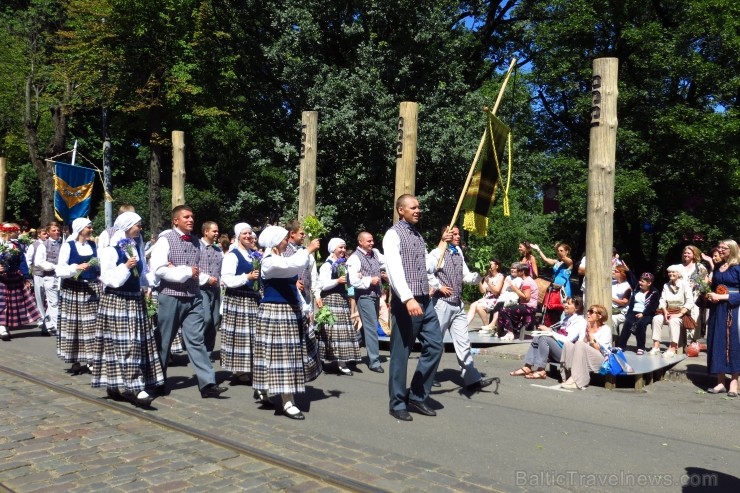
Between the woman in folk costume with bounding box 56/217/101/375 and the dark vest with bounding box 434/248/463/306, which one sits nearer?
the dark vest with bounding box 434/248/463/306

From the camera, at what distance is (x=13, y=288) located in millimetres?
13133

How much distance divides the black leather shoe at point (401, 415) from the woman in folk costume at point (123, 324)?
2459 mm

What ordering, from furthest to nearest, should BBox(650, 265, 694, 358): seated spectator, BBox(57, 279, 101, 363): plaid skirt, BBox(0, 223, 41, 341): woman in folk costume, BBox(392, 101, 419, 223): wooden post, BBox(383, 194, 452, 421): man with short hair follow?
BBox(0, 223, 41, 341): woman in folk costume → BBox(392, 101, 419, 223): wooden post → BBox(650, 265, 694, 358): seated spectator → BBox(57, 279, 101, 363): plaid skirt → BBox(383, 194, 452, 421): man with short hair

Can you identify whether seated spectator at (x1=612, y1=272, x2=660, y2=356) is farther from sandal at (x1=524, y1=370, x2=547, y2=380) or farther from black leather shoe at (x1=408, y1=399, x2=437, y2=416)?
black leather shoe at (x1=408, y1=399, x2=437, y2=416)

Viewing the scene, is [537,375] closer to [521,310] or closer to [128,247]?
[521,310]

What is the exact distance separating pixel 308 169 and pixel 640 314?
18.6 feet

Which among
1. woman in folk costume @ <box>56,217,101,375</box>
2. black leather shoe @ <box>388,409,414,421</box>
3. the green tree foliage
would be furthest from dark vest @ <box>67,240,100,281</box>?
the green tree foliage

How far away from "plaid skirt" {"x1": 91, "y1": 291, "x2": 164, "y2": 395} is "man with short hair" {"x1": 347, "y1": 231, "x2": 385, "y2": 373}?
300cm

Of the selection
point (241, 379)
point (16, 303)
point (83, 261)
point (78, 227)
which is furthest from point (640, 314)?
point (16, 303)

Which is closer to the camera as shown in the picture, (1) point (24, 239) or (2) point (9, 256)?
(2) point (9, 256)

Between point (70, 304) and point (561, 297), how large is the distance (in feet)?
24.6

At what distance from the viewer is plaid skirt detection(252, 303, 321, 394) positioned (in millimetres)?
6848

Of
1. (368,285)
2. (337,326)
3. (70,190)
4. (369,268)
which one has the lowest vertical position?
(337,326)

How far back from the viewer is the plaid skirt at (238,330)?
853cm
